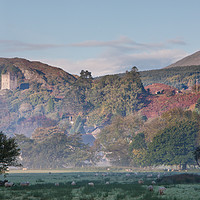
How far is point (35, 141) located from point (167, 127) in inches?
1801

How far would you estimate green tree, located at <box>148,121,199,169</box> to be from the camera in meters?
103

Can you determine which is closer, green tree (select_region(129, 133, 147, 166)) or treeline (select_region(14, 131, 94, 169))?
green tree (select_region(129, 133, 147, 166))

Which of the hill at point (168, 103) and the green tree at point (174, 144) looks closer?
the green tree at point (174, 144)

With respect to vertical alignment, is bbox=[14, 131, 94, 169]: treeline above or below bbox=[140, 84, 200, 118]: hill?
below

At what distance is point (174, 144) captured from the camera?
10394 centimetres

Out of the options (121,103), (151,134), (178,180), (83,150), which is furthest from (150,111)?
(178,180)

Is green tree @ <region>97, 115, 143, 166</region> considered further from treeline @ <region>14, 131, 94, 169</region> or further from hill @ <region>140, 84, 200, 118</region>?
hill @ <region>140, 84, 200, 118</region>

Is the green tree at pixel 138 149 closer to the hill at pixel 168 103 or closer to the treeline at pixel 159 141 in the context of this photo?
the treeline at pixel 159 141

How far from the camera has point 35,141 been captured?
13788cm

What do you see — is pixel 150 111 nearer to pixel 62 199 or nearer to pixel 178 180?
pixel 178 180

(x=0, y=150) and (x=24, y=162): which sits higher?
(x=0, y=150)

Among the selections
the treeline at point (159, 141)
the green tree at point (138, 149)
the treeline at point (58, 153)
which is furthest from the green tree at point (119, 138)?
the treeline at point (58, 153)

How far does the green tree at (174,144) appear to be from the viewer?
337 feet

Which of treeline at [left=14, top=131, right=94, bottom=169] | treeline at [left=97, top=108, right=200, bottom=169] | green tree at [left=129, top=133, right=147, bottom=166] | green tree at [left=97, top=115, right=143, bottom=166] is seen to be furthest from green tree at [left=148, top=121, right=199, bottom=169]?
treeline at [left=14, top=131, right=94, bottom=169]
